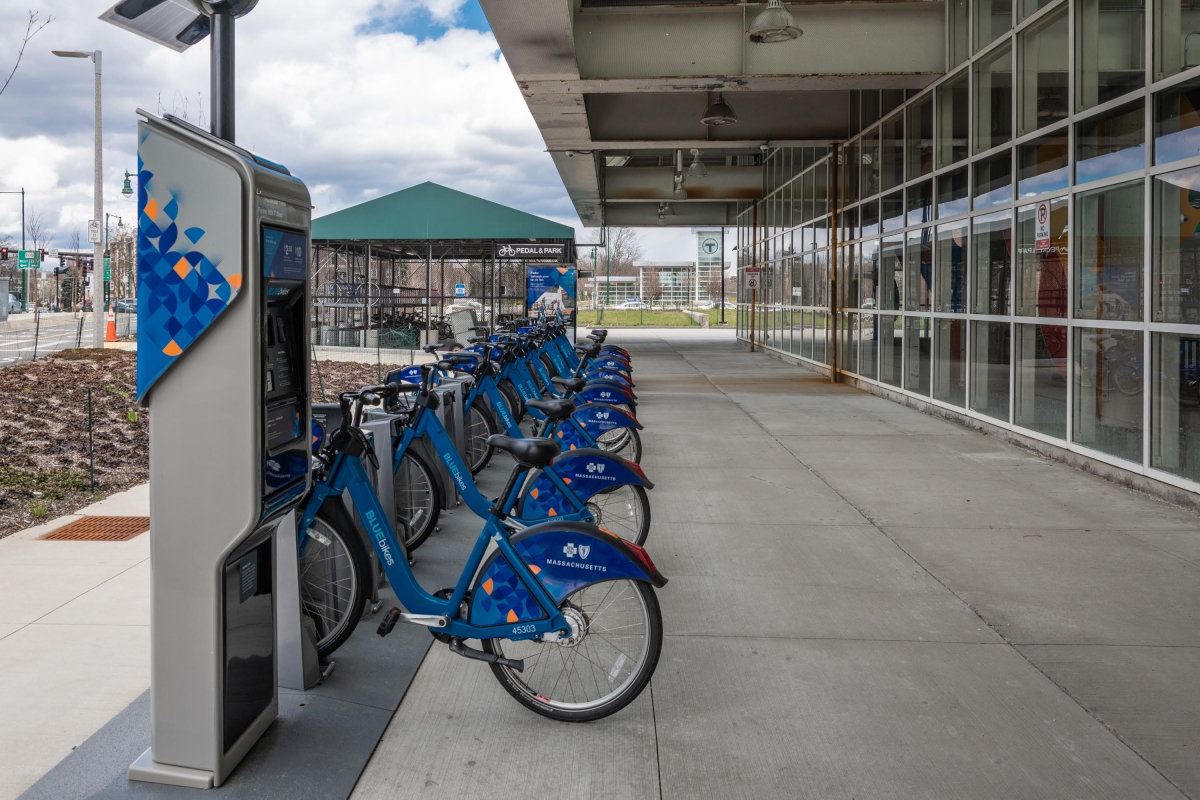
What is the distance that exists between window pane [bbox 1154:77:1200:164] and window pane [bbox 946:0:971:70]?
4218 mm

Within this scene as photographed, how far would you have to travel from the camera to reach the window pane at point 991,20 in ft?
32.2

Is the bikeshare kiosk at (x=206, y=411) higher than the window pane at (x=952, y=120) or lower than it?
lower

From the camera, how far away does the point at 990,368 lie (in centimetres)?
1012

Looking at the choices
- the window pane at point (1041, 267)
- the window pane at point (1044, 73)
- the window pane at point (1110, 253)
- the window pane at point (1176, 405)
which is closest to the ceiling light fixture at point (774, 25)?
the window pane at point (1044, 73)

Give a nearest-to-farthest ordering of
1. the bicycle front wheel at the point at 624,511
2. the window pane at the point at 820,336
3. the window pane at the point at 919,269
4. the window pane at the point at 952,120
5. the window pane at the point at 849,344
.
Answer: the bicycle front wheel at the point at 624,511 < the window pane at the point at 952,120 < the window pane at the point at 919,269 < the window pane at the point at 849,344 < the window pane at the point at 820,336

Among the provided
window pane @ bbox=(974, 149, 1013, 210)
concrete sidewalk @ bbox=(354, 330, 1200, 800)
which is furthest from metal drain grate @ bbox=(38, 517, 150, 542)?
window pane @ bbox=(974, 149, 1013, 210)

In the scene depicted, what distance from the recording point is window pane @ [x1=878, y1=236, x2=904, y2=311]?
43.7ft

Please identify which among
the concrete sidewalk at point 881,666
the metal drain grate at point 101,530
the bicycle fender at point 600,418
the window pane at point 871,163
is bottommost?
the concrete sidewalk at point 881,666

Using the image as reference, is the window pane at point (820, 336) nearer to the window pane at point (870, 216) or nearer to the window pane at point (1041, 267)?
the window pane at point (870, 216)

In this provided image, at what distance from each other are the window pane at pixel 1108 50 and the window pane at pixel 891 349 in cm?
530

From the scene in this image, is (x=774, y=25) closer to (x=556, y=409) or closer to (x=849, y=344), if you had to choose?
(x=556, y=409)

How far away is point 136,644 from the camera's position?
13.3 ft

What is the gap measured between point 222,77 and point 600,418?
368 centimetres

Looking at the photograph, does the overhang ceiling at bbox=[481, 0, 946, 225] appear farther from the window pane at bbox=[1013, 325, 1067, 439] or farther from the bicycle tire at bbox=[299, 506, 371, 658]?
the bicycle tire at bbox=[299, 506, 371, 658]
